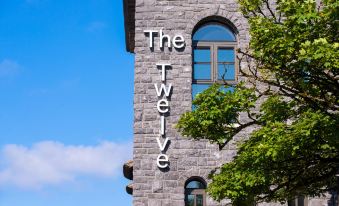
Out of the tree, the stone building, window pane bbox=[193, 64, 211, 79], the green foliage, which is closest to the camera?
the tree

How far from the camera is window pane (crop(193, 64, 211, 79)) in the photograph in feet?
59.0

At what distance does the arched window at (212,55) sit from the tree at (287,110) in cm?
480

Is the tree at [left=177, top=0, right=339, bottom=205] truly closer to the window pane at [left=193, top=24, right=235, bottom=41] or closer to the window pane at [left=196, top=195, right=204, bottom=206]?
the window pane at [left=196, top=195, right=204, bottom=206]

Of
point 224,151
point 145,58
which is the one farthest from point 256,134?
point 145,58

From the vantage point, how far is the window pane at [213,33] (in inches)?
719

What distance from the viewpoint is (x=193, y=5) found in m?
18.3

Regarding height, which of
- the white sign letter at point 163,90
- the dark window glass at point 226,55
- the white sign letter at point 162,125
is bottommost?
the white sign letter at point 162,125

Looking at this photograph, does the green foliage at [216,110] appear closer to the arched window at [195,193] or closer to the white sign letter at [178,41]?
the arched window at [195,193]

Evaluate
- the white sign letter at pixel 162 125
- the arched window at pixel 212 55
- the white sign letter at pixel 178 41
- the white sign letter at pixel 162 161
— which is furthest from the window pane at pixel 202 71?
the white sign letter at pixel 162 161

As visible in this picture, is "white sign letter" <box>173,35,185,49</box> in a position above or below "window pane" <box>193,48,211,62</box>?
above

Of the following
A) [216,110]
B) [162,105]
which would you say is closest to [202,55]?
[162,105]

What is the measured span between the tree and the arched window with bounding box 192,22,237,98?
189 inches

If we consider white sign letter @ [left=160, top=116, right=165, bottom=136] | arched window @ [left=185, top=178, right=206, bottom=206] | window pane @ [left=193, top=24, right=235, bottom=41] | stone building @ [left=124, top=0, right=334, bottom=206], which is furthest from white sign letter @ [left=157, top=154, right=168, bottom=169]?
window pane @ [left=193, top=24, right=235, bottom=41]

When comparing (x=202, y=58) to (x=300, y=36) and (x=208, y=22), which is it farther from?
(x=300, y=36)
